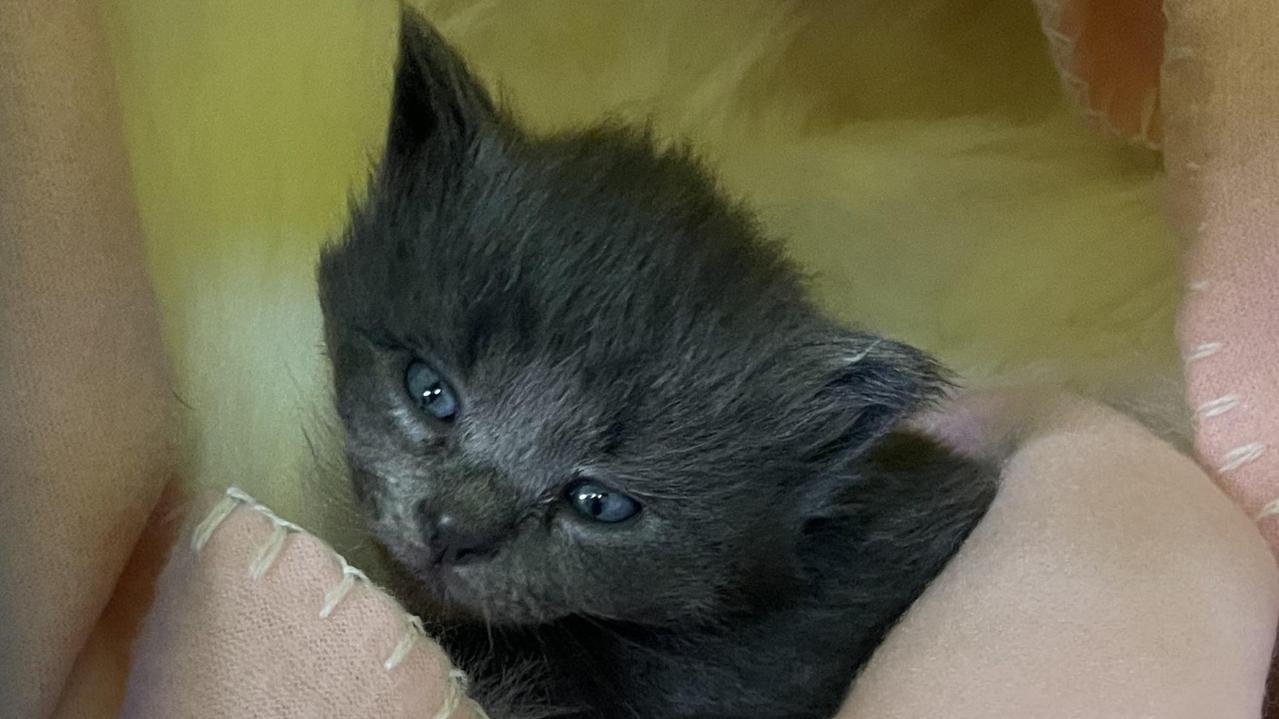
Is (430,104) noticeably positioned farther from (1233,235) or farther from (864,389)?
(1233,235)

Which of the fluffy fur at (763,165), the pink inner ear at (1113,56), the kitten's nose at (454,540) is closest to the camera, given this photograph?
the kitten's nose at (454,540)

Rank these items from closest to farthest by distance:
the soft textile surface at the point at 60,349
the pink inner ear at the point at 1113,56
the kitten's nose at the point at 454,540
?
the soft textile surface at the point at 60,349, the kitten's nose at the point at 454,540, the pink inner ear at the point at 1113,56

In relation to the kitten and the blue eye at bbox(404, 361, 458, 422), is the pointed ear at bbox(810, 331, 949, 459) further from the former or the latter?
the blue eye at bbox(404, 361, 458, 422)

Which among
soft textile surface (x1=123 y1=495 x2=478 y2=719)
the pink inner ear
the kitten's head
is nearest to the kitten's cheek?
the kitten's head

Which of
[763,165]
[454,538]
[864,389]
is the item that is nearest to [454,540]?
[454,538]

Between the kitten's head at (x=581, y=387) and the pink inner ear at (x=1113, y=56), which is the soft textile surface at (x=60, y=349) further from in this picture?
the pink inner ear at (x=1113, y=56)

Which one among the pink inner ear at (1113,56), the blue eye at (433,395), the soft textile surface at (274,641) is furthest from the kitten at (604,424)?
the pink inner ear at (1113,56)
